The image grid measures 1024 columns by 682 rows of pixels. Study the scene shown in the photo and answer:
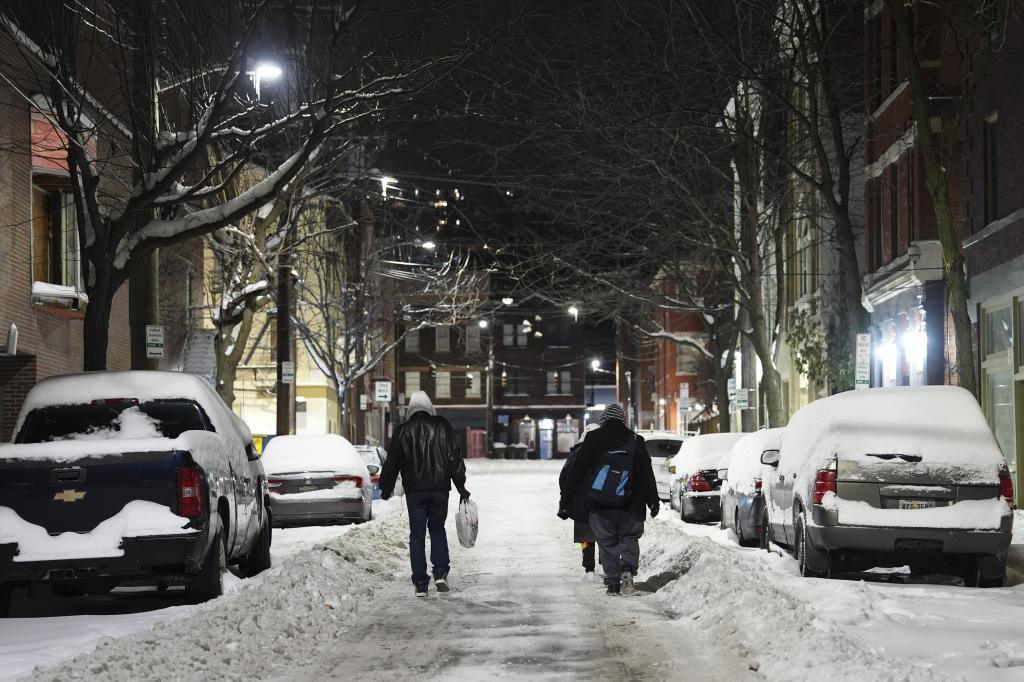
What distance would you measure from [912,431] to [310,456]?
1262 cm

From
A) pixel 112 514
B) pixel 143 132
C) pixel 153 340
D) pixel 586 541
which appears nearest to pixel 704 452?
pixel 153 340

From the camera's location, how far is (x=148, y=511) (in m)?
11.8

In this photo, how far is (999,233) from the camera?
24438mm

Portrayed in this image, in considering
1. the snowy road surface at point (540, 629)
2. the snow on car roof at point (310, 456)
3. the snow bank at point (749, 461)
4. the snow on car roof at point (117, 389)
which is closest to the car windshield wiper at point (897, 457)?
the snowy road surface at point (540, 629)

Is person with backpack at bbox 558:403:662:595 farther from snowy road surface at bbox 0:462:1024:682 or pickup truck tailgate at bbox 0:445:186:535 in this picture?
pickup truck tailgate at bbox 0:445:186:535

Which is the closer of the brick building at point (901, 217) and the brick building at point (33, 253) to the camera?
the brick building at point (33, 253)

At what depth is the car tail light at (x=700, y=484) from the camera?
24859 mm

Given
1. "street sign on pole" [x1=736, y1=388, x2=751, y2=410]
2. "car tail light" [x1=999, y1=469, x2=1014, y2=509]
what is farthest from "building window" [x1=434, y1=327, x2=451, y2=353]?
"car tail light" [x1=999, y1=469, x2=1014, y2=509]

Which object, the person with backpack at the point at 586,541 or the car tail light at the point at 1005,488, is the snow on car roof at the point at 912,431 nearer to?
the car tail light at the point at 1005,488

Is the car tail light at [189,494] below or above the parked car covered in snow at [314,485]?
above

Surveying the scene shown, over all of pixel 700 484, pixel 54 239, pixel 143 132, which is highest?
pixel 143 132

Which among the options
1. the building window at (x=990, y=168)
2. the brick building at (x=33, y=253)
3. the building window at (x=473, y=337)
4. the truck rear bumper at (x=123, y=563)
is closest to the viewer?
the truck rear bumper at (x=123, y=563)

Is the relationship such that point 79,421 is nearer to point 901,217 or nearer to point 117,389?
point 117,389

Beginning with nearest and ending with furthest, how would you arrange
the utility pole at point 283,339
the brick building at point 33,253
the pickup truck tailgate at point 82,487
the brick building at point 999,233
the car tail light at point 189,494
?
the pickup truck tailgate at point 82,487 → the car tail light at point 189,494 → the brick building at point 33,253 → the brick building at point 999,233 → the utility pole at point 283,339
